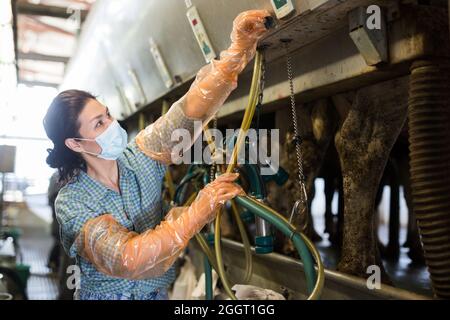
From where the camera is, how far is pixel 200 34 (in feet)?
6.07

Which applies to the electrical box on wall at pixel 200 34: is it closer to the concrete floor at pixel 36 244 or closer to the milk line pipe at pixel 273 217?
the milk line pipe at pixel 273 217

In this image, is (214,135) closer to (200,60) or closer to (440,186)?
(200,60)

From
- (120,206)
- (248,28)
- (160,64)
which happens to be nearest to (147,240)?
(120,206)

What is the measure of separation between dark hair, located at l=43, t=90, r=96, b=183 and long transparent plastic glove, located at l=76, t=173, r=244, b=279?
0.25 m

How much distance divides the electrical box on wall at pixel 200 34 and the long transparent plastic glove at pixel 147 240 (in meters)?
0.80

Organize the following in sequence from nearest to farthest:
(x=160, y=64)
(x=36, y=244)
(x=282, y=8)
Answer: (x=282, y=8)
(x=160, y=64)
(x=36, y=244)

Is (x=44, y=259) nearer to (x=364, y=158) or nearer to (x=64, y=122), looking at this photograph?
(x=64, y=122)

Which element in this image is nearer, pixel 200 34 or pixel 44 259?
pixel 200 34

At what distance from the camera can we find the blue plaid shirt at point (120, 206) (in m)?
1.25

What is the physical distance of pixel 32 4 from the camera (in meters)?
3.62

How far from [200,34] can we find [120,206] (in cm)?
86

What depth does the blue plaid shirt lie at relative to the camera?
125 centimetres
